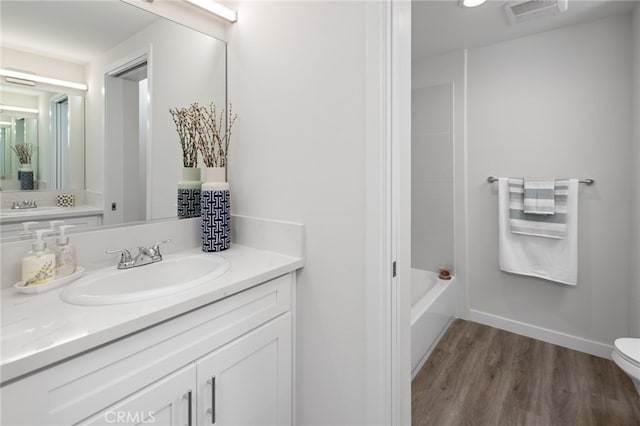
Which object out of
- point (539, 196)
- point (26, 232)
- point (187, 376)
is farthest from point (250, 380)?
point (539, 196)

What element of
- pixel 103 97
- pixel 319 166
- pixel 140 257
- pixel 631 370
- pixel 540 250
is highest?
pixel 103 97

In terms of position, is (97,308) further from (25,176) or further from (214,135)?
(214,135)

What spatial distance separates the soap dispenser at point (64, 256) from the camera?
1019mm

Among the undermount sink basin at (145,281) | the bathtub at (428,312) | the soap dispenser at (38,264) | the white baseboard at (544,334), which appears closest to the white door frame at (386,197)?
the undermount sink basin at (145,281)

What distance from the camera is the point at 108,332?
716 millimetres

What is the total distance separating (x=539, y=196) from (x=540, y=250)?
403 mm

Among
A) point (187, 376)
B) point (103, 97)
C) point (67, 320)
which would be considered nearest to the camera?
point (67, 320)

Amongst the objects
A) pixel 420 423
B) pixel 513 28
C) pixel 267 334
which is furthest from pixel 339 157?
pixel 513 28

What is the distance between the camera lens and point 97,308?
817 mm

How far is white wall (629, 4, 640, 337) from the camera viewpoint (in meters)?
1.87

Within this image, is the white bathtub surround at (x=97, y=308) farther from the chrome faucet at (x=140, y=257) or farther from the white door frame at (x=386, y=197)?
the white door frame at (x=386, y=197)

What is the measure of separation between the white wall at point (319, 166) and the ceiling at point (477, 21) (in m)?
1.07

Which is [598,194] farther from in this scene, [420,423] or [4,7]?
[4,7]

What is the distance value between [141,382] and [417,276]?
2.49 m
